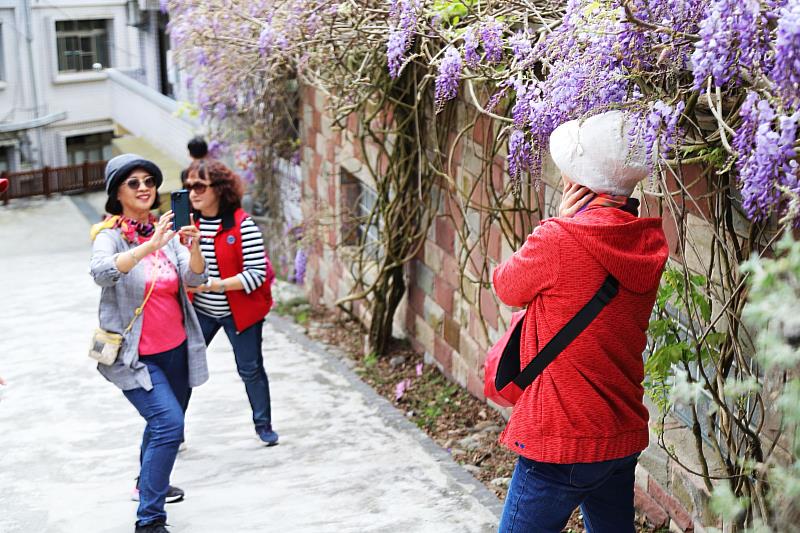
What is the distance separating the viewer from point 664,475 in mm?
4141

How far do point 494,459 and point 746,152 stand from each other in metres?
2.82

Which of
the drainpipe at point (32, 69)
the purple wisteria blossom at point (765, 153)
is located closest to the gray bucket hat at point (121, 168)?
the purple wisteria blossom at point (765, 153)

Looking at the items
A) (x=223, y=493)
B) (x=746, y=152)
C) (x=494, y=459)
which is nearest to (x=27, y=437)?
(x=223, y=493)

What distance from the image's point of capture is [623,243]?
289cm

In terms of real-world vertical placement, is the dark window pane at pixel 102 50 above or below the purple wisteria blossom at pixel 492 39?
below

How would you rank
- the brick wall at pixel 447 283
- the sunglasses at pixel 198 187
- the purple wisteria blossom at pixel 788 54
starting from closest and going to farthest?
the purple wisteria blossom at pixel 788 54 → the brick wall at pixel 447 283 → the sunglasses at pixel 198 187

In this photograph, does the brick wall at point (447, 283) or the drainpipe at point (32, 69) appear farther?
the drainpipe at point (32, 69)

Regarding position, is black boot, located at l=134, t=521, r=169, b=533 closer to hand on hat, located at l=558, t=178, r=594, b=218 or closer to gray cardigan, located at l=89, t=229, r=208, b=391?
gray cardigan, located at l=89, t=229, r=208, b=391

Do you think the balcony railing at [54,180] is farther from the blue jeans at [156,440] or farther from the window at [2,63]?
the blue jeans at [156,440]

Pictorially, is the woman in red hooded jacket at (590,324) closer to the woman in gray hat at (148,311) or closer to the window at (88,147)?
the woman in gray hat at (148,311)

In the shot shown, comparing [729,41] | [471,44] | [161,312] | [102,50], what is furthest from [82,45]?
[729,41]

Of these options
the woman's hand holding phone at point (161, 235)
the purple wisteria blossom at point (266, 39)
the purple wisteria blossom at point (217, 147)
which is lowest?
the purple wisteria blossom at point (217, 147)

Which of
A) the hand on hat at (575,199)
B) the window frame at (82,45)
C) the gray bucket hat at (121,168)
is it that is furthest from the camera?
the window frame at (82,45)

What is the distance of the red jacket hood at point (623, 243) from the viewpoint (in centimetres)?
285
